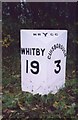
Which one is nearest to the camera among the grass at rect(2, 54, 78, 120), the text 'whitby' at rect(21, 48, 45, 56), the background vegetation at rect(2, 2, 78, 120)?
the grass at rect(2, 54, 78, 120)

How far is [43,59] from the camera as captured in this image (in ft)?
12.1

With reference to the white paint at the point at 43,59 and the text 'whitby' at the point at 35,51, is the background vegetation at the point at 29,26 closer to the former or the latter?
the white paint at the point at 43,59

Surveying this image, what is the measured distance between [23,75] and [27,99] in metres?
0.31

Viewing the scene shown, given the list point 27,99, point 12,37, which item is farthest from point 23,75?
point 12,37

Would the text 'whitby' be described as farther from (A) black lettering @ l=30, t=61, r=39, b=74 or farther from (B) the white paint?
(A) black lettering @ l=30, t=61, r=39, b=74

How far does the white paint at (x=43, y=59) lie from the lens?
3662 mm

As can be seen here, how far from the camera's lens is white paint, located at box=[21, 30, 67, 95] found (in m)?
3.66

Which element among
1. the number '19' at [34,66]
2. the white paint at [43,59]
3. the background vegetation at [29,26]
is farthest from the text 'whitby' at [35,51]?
the background vegetation at [29,26]

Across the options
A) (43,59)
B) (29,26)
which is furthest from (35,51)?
(29,26)

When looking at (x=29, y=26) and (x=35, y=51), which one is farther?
(x=29, y=26)

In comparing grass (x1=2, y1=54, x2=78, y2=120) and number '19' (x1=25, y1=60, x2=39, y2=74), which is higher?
number '19' (x1=25, y1=60, x2=39, y2=74)

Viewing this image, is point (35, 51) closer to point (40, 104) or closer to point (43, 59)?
point (43, 59)

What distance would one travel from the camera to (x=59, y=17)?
487 centimetres

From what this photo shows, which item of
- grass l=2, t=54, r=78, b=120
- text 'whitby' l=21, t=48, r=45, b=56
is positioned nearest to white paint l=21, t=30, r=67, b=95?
text 'whitby' l=21, t=48, r=45, b=56
